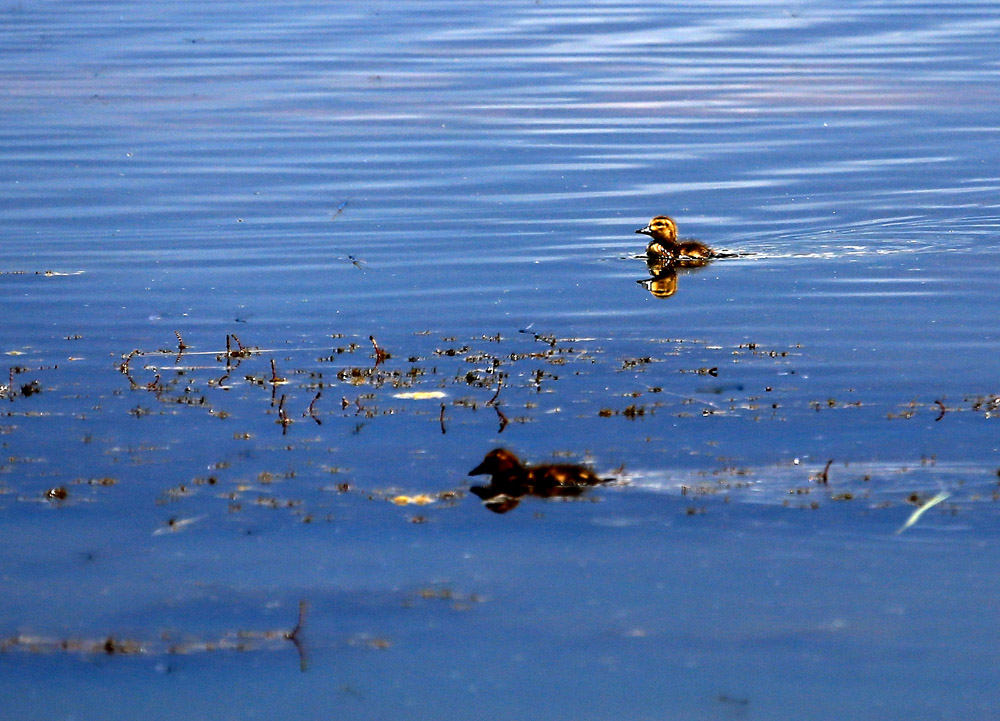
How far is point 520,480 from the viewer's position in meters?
9.76

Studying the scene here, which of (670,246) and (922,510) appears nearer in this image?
(922,510)

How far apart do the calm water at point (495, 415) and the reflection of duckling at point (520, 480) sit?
0.18 metres

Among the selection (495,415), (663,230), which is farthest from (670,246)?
(495,415)

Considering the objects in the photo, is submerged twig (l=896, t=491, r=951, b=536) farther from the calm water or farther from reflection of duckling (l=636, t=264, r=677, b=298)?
reflection of duckling (l=636, t=264, r=677, b=298)

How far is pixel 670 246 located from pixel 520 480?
6946 millimetres

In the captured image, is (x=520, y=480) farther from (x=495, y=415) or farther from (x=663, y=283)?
(x=663, y=283)

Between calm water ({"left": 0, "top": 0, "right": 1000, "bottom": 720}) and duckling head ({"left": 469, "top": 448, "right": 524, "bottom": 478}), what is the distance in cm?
30

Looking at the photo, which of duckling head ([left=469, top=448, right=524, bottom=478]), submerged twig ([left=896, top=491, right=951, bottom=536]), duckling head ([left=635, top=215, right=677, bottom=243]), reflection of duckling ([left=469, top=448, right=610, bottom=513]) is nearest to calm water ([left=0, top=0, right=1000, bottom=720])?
submerged twig ([left=896, top=491, right=951, bottom=536])

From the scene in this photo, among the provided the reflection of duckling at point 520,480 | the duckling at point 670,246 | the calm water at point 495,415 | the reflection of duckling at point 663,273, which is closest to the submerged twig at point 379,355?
the calm water at point 495,415

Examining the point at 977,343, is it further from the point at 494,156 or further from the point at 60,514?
the point at 494,156

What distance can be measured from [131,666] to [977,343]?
299 inches

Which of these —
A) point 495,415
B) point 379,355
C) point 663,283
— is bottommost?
point 495,415

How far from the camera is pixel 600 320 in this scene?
14.0 meters

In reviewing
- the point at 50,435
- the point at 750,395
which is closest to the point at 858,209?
the point at 750,395
